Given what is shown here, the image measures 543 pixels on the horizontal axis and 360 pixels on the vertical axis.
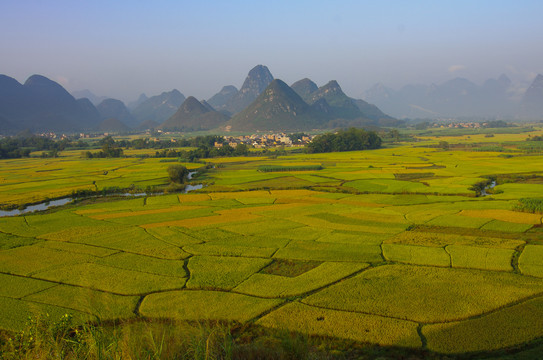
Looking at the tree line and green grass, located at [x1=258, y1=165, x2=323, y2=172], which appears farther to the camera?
the tree line

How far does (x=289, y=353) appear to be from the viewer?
7.68m

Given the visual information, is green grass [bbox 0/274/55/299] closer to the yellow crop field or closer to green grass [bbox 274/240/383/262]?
green grass [bbox 274/240/383/262]

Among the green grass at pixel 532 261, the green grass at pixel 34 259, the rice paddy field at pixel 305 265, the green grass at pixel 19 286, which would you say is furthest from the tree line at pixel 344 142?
the green grass at pixel 19 286

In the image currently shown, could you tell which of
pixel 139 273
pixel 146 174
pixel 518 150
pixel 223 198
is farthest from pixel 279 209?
pixel 518 150

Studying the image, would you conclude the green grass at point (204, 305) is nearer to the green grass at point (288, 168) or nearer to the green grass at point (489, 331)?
the green grass at point (489, 331)

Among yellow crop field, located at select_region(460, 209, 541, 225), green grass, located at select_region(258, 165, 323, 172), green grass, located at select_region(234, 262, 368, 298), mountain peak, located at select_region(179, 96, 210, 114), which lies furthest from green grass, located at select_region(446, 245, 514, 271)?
mountain peak, located at select_region(179, 96, 210, 114)

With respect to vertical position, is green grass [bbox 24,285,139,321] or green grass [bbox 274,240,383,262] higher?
green grass [bbox 24,285,139,321]

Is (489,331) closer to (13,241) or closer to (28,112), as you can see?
(13,241)

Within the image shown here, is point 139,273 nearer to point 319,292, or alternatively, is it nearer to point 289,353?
point 319,292

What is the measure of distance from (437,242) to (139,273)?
1336 centimetres

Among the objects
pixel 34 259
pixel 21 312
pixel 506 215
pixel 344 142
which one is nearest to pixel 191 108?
pixel 344 142

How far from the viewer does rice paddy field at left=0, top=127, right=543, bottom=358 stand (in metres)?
11.2

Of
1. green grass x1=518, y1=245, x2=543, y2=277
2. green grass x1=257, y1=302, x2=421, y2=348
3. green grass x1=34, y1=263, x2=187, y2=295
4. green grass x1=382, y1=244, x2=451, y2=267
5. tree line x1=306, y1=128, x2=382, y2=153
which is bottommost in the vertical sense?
green grass x1=518, y1=245, x2=543, y2=277

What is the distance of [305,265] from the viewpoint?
53.3 feet
